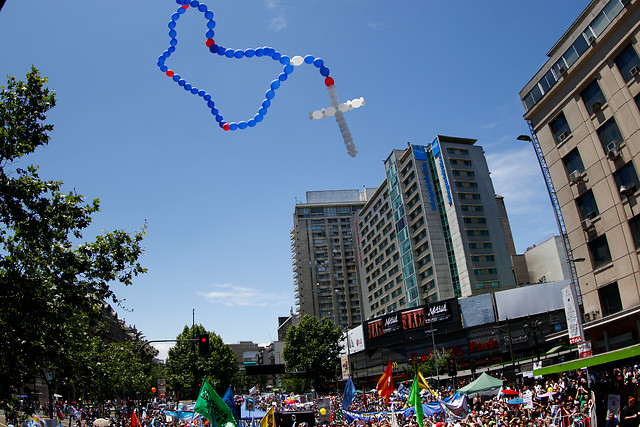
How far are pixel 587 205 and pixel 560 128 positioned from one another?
5.50 meters

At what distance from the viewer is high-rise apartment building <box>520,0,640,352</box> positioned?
25.3 meters

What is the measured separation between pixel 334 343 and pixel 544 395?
5387 cm

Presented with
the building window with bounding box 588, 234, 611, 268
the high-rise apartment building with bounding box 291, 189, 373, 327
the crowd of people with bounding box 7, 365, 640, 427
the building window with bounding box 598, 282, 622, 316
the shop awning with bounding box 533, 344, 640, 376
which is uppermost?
the high-rise apartment building with bounding box 291, 189, 373, 327

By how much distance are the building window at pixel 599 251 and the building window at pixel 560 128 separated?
6897mm

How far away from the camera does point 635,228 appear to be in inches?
993

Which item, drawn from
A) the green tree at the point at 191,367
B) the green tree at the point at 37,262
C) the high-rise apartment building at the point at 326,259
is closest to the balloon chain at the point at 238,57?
the green tree at the point at 37,262

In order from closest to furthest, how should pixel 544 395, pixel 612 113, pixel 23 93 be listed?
pixel 23 93 → pixel 544 395 → pixel 612 113

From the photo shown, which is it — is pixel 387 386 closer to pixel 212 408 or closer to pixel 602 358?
pixel 602 358

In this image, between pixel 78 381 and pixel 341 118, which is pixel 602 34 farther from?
pixel 78 381

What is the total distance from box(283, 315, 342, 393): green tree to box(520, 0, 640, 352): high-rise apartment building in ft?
161

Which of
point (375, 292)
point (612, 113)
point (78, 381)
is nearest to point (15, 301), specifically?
point (78, 381)

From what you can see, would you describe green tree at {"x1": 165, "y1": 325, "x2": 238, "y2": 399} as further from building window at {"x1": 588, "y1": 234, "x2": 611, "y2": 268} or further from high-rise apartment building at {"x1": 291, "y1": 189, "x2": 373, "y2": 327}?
building window at {"x1": 588, "y1": 234, "x2": 611, "y2": 268}

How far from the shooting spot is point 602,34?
1055 inches

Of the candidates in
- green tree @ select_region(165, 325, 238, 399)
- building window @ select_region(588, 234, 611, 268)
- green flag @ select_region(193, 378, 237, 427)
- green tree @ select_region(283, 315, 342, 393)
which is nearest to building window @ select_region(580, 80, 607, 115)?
building window @ select_region(588, 234, 611, 268)
